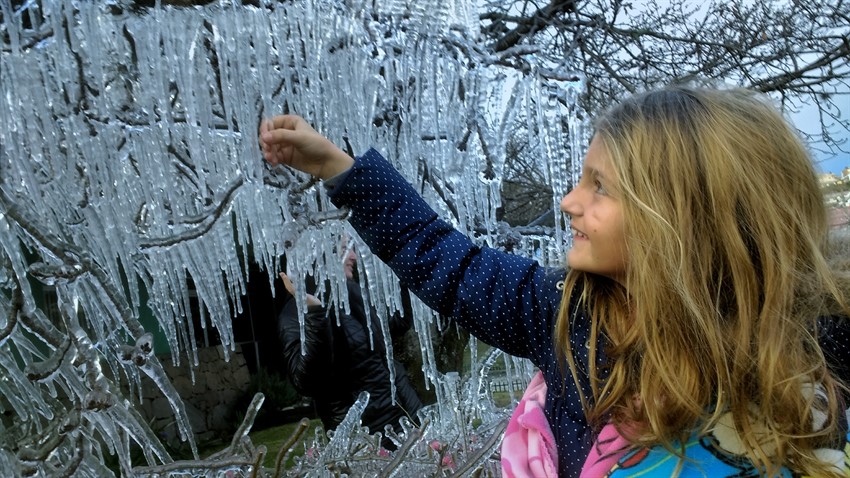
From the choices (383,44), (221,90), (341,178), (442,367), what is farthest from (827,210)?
(442,367)

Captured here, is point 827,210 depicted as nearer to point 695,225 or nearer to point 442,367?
point 695,225

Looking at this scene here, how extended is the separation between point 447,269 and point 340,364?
6.15 ft

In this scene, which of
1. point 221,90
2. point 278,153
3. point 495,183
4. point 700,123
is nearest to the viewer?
point 700,123

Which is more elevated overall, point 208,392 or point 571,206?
point 571,206

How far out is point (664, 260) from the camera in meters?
1.02

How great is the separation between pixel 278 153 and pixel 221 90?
0.40m

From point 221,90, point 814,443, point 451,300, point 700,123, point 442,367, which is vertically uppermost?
point 221,90

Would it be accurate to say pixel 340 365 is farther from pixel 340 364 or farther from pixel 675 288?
pixel 675 288

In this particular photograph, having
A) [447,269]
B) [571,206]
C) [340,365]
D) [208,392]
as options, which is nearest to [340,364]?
[340,365]

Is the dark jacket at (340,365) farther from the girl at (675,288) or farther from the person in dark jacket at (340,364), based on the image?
the girl at (675,288)

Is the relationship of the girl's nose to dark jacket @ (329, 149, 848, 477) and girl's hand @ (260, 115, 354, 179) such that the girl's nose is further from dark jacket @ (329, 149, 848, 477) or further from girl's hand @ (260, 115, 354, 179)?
girl's hand @ (260, 115, 354, 179)

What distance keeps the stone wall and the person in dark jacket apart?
4.56m

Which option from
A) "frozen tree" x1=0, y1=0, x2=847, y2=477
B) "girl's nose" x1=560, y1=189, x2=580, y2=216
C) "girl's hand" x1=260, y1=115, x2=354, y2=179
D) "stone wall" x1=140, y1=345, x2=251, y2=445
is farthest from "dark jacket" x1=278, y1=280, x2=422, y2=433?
"stone wall" x1=140, y1=345, x2=251, y2=445

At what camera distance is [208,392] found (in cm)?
758
